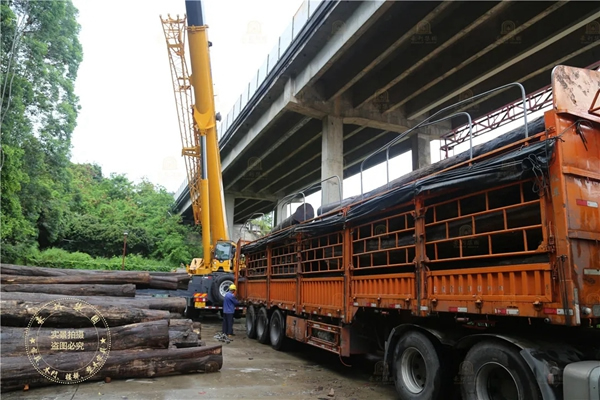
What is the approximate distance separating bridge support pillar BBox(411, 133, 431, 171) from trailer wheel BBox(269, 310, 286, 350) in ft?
34.1

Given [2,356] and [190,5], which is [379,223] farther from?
[190,5]

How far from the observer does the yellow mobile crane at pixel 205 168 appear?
551 inches

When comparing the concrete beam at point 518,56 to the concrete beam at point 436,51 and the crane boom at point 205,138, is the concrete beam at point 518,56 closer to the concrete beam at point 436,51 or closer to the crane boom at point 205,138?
the concrete beam at point 436,51

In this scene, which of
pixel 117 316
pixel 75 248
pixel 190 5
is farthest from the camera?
pixel 75 248

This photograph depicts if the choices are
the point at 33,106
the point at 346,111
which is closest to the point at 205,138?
the point at 346,111

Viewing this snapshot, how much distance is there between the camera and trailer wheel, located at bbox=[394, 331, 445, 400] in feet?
15.8

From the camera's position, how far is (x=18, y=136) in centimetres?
1825

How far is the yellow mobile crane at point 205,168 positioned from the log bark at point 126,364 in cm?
682

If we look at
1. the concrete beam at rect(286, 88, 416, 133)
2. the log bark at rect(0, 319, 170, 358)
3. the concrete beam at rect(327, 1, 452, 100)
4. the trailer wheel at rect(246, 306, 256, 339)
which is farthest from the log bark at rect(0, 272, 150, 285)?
the concrete beam at rect(327, 1, 452, 100)

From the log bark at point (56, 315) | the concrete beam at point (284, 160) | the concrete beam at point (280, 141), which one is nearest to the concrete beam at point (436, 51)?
the concrete beam at point (280, 141)

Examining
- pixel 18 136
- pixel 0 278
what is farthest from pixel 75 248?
pixel 0 278

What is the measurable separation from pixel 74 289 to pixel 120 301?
1.30 m

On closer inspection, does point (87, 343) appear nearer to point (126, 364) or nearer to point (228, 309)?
point (126, 364)

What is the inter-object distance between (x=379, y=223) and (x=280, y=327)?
14.9 ft
